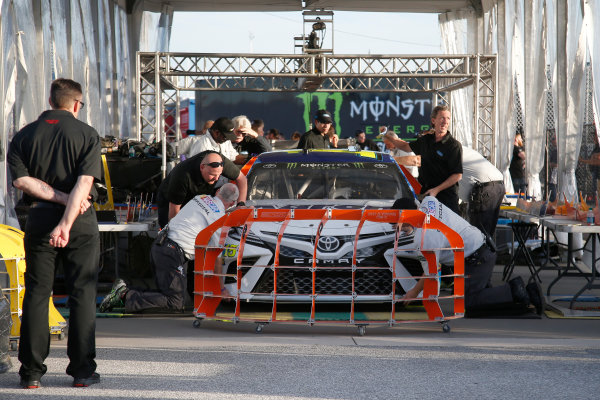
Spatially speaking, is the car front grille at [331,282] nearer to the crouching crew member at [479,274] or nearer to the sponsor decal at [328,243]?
the sponsor decal at [328,243]

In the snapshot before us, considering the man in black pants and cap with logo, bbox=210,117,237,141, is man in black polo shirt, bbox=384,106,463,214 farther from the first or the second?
the man in black pants

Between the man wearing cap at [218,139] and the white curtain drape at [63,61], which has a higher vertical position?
the white curtain drape at [63,61]

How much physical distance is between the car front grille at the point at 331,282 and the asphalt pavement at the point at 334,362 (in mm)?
327

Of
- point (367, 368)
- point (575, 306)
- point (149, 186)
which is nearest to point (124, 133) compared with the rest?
point (149, 186)

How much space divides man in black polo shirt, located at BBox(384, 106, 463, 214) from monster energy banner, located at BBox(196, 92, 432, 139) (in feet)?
66.1

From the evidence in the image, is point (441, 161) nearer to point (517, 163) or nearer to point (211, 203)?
point (211, 203)

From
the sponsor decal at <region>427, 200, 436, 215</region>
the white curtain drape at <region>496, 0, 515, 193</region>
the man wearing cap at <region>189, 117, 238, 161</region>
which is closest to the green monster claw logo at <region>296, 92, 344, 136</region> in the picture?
the white curtain drape at <region>496, 0, 515, 193</region>

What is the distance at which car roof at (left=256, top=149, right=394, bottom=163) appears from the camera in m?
8.93

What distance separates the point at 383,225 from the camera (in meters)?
7.38

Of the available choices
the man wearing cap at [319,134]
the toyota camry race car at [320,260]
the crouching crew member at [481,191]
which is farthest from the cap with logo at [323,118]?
the toyota camry race car at [320,260]

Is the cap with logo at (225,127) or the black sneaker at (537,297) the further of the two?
the cap with logo at (225,127)

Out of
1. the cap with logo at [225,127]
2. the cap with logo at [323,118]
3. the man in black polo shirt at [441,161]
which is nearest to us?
the man in black polo shirt at [441,161]

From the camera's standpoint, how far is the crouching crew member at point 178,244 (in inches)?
300

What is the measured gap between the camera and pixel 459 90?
84.9 ft
